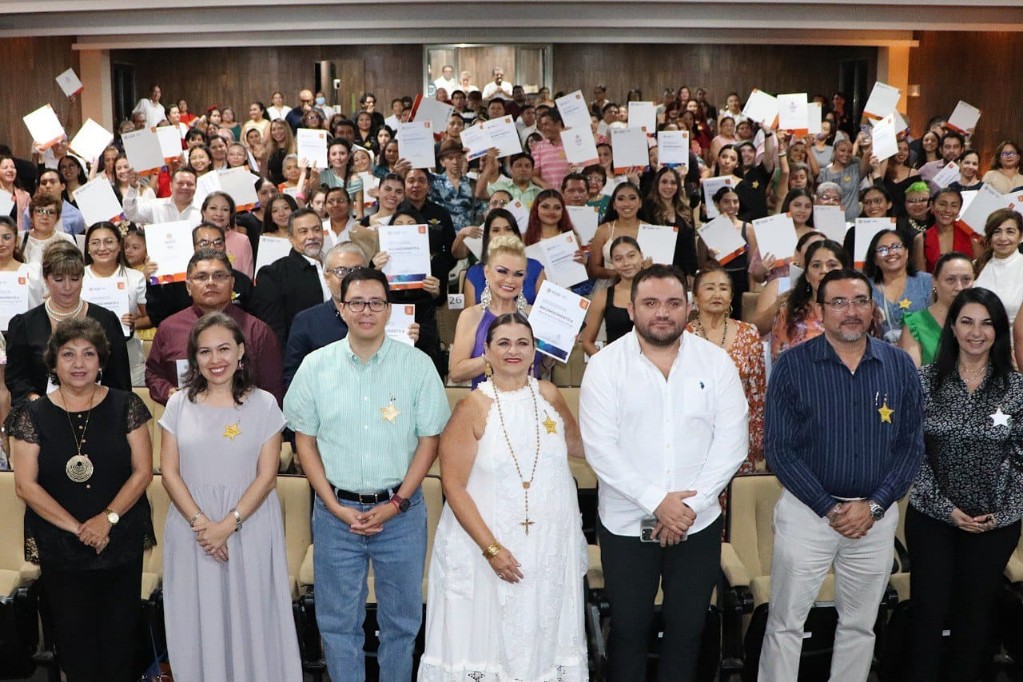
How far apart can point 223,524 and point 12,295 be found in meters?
2.40

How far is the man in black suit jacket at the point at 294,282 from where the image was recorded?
18.6 ft

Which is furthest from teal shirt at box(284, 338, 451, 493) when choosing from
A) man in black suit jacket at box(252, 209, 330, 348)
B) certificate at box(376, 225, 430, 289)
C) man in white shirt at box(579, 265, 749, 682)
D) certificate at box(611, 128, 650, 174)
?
certificate at box(611, 128, 650, 174)

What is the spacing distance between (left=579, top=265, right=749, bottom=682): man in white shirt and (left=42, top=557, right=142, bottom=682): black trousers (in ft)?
5.89

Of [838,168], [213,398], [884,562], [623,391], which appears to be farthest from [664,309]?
[838,168]

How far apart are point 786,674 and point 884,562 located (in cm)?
57

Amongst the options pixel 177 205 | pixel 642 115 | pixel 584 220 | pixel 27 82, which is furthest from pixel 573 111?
pixel 27 82

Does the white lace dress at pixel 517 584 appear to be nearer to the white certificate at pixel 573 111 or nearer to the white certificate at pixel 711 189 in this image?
the white certificate at pixel 711 189

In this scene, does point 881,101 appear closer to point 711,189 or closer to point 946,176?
point 946,176

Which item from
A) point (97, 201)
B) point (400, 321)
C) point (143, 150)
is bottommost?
point (400, 321)

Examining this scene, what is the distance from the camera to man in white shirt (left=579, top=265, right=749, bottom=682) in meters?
3.82

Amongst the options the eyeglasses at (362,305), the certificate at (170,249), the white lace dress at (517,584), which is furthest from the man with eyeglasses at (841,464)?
the certificate at (170,249)

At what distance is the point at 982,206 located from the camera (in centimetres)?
670

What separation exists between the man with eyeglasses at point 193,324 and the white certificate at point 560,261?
87.4 inches

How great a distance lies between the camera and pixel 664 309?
384 centimetres
